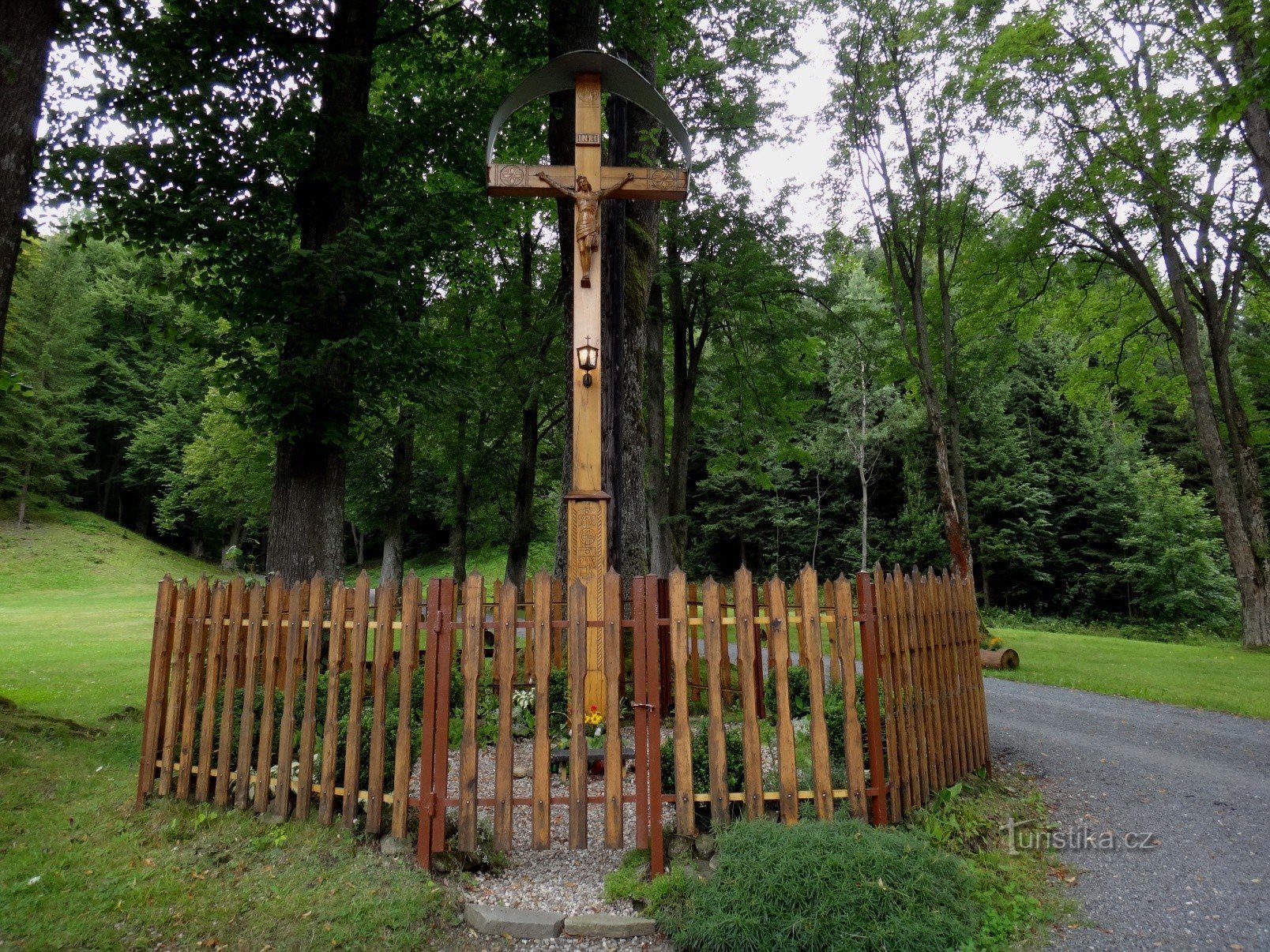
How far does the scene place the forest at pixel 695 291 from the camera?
6.90 metres

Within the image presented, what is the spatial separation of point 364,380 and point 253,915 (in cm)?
512

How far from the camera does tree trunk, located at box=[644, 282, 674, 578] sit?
1338cm

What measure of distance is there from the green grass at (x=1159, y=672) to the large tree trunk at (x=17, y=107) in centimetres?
1158

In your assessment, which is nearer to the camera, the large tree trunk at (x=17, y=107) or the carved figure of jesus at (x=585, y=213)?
the large tree trunk at (x=17, y=107)

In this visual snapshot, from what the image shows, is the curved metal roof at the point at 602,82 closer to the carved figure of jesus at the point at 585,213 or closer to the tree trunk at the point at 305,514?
the carved figure of jesus at the point at 585,213

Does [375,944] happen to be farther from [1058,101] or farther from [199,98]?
[1058,101]

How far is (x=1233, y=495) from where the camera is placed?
42.2 ft

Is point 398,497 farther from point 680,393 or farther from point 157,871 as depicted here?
point 157,871

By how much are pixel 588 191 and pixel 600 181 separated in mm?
154

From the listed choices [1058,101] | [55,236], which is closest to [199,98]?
[1058,101]

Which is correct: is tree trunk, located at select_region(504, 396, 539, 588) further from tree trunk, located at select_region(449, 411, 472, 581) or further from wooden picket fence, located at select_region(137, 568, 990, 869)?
wooden picket fence, located at select_region(137, 568, 990, 869)

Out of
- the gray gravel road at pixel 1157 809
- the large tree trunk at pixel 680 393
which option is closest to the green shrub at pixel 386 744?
the gray gravel road at pixel 1157 809

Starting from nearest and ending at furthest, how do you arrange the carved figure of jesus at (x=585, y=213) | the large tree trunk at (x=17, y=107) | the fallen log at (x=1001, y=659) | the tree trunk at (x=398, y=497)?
the large tree trunk at (x=17, y=107)
the carved figure of jesus at (x=585, y=213)
the fallen log at (x=1001, y=659)
the tree trunk at (x=398, y=497)

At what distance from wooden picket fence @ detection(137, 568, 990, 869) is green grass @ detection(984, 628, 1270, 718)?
6089 mm
